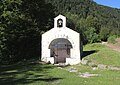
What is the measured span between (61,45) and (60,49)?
34.4 inches

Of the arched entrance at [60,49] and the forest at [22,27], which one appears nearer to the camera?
the arched entrance at [60,49]

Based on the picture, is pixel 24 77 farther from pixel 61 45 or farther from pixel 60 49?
pixel 60 49

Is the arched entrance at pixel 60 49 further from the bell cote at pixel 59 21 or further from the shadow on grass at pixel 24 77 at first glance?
the shadow on grass at pixel 24 77

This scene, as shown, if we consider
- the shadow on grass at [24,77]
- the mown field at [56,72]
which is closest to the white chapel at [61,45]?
the mown field at [56,72]

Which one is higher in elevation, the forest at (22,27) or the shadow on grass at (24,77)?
the forest at (22,27)

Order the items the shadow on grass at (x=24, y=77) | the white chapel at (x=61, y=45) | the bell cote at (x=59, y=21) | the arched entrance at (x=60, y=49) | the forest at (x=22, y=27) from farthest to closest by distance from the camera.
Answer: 1. the forest at (x=22, y=27)
2. the arched entrance at (x=60, y=49)
3. the bell cote at (x=59, y=21)
4. the white chapel at (x=61, y=45)
5. the shadow on grass at (x=24, y=77)

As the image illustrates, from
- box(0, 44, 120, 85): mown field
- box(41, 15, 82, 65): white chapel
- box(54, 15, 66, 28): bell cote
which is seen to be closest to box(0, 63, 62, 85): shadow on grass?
box(0, 44, 120, 85): mown field

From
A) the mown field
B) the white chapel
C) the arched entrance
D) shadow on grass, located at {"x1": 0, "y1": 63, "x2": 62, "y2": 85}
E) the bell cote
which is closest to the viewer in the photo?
shadow on grass, located at {"x1": 0, "y1": 63, "x2": 62, "y2": 85}

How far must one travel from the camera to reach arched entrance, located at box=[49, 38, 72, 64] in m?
36.5

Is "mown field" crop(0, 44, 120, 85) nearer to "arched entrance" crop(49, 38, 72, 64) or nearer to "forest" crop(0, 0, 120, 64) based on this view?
"arched entrance" crop(49, 38, 72, 64)

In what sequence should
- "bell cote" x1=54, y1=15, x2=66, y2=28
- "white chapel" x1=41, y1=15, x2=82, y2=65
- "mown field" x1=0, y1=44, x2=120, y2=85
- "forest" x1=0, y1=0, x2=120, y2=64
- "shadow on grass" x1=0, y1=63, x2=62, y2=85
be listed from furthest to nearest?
"forest" x1=0, y1=0, x2=120, y2=64 → "bell cote" x1=54, y1=15, x2=66, y2=28 → "white chapel" x1=41, y1=15, x2=82, y2=65 → "mown field" x1=0, y1=44, x2=120, y2=85 → "shadow on grass" x1=0, y1=63, x2=62, y2=85

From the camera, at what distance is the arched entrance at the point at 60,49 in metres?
36.5

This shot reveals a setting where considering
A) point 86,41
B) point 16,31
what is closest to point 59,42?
point 16,31

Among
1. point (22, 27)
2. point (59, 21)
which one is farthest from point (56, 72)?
point (22, 27)
